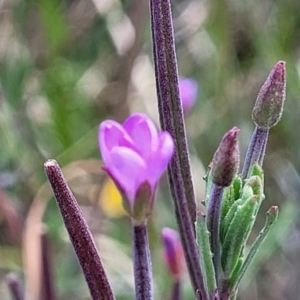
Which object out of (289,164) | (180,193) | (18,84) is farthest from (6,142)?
(180,193)

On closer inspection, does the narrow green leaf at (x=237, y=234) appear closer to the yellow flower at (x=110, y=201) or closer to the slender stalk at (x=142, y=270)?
the slender stalk at (x=142, y=270)

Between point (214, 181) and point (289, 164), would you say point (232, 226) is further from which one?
point (289, 164)

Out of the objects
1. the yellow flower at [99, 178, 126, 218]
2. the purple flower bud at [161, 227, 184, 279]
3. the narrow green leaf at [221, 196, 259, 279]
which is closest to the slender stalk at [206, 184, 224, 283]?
the narrow green leaf at [221, 196, 259, 279]

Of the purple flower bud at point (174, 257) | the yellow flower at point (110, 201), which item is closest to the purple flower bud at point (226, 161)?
the purple flower bud at point (174, 257)

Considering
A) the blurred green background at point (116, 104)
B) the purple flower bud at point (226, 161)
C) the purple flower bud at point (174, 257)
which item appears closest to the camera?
the purple flower bud at point (226, 161)

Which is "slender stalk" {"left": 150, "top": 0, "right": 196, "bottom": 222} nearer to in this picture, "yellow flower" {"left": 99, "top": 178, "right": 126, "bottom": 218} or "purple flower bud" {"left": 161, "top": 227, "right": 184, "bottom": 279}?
"purple flower bud" {"left": 161, "top": 227, "right": 184, "bottom": 279}

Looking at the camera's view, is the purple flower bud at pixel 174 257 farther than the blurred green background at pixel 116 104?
No

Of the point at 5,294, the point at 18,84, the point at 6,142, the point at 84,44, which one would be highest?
the point at 84,44

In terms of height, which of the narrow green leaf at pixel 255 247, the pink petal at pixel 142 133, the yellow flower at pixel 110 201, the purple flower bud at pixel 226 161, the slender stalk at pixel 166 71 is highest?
the yellow flower at pixel 110 201

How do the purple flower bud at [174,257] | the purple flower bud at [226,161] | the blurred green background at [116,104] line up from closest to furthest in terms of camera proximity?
the purple flower bud at [226,161] → the purple flower bud at [174,257] → the blurred green background at [116,104]
